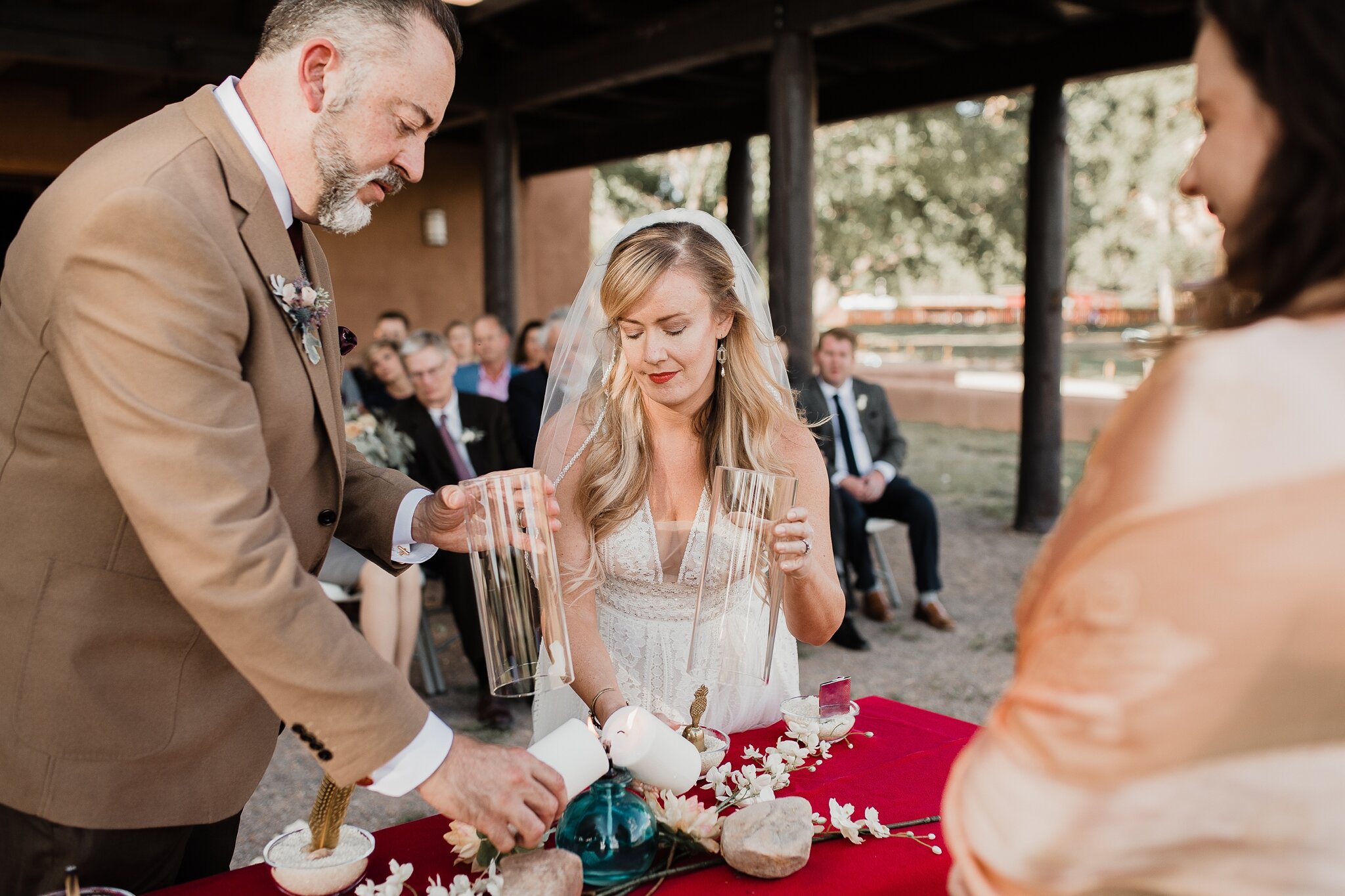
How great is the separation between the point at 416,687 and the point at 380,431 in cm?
135

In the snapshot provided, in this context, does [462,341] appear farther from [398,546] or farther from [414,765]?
[414,765]

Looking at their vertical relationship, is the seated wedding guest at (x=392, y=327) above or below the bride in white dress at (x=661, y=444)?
above

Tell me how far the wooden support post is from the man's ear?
864cm

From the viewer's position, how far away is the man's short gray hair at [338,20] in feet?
4.87

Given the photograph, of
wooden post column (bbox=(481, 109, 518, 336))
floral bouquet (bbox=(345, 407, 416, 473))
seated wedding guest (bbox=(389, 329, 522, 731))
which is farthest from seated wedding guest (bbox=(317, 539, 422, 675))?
wooden post column (bbox=(481, 109, 518, 336))

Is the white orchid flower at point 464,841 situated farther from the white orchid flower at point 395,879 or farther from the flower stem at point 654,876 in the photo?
the flower stem at point 654,876

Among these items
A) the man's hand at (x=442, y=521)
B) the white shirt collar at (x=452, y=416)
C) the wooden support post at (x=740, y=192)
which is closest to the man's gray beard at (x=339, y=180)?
the man's hand at (x=442, y=521)

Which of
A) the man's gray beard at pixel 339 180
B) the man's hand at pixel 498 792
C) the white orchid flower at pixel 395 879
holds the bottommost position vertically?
the white orchid flower at pixel 395 879

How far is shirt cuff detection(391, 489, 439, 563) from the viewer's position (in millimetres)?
1942

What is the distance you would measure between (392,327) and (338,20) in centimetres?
682

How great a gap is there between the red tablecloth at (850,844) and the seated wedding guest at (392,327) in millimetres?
6523

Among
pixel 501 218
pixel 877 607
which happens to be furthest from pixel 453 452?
pixel 501 218

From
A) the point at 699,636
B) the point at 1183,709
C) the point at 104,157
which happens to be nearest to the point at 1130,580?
the point at 1183,709

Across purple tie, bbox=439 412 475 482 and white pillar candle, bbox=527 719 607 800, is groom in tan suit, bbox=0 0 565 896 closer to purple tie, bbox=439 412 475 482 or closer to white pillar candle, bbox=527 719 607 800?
white pillar candle, bbox=527 719 607 800
